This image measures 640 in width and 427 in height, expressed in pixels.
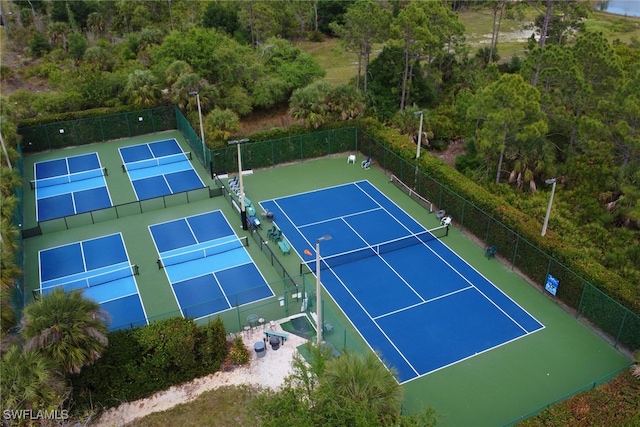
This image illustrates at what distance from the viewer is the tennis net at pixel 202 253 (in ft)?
80.3

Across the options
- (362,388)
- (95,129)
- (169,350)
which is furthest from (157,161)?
(362,388)

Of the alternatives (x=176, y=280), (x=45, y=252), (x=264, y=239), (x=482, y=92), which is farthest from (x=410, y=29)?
(x=45, y=252)

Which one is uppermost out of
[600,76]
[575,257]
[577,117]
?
[600,76]

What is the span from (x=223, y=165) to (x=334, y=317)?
15.7 metres

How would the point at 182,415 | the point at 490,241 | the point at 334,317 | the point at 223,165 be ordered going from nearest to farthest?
the point at 182,415 < the point at 334,317 < the point at 490,241 < the point at 223,165

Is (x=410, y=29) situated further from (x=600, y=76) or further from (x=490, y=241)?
(x=490, y=241)

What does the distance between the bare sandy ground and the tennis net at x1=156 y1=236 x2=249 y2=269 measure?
660 centimetres

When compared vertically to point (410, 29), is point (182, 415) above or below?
below

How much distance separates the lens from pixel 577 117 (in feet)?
92.1

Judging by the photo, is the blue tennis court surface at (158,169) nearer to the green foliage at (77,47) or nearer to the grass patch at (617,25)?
the green foliage at (77,47)

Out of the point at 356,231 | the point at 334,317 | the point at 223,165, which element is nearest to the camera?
the point at 334,317

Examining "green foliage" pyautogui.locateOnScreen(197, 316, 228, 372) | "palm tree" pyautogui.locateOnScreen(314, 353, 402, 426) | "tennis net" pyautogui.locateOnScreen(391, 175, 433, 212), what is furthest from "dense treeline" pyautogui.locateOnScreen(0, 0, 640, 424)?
"palm tree" pyautogui.locateOnScreen(314, 353, 402, 426)

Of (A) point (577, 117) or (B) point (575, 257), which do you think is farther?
(A) point (577, 117)
